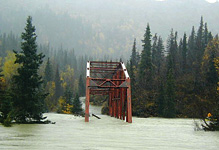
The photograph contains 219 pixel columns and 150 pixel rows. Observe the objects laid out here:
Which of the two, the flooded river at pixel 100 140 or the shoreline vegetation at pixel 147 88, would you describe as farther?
the shoreline vegetation at pixel 147 88

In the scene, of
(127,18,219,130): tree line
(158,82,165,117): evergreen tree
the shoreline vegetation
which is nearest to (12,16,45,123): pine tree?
the shoreline vegetation

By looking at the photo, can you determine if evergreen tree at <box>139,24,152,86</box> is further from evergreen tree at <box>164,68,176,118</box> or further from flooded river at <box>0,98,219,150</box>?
flooded river at <box>0,98,219,150</box>

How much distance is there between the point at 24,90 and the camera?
50.5 ft

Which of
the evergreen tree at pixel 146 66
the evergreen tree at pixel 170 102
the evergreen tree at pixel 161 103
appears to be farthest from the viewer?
the evergreen tree at pixel 146 66

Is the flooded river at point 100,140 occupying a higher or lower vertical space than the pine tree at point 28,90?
lower

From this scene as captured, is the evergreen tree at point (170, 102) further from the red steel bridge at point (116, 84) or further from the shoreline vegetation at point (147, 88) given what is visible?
the red steel bridge at point (116, 84)

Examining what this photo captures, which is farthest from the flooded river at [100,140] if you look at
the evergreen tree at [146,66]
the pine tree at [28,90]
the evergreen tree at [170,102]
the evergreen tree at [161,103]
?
the evergreen tree at [146,66]

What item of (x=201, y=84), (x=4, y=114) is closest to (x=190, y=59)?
(x=201, y=84)

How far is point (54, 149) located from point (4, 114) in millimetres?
7637

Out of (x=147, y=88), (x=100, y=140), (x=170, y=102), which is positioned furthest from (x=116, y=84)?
(x=147, y=88)

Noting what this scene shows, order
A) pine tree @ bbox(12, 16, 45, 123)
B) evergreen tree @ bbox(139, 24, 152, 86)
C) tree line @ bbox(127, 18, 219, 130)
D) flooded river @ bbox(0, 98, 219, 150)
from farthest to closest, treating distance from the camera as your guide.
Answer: evergreen tree @ bbox(139, 24, 152, 86), tree line @ bbox(127, 18, 219, 130), pine tree @ bbox(12, 16, 45, 123), flooded river @ bbox(0, 98, 219, 150)

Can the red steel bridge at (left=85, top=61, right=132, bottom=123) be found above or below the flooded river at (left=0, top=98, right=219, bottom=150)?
above

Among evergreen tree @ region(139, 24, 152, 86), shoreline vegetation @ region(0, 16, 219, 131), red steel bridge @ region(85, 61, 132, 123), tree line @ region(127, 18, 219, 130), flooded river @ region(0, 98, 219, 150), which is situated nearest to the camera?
flooded river @ region(0, 98, 219, 150)

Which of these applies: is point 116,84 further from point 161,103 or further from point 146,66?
point 146,66
